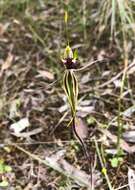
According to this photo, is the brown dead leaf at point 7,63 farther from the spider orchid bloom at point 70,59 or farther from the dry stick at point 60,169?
the spider orchid bloom at point 70,59

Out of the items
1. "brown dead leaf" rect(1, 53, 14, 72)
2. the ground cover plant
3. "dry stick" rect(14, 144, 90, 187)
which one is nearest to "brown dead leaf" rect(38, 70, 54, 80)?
the ground cover plant

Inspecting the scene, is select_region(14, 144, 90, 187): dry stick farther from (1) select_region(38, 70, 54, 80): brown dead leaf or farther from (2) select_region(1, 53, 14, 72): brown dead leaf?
(2) select_region(1, 53, 14, 72): brown dead leaf

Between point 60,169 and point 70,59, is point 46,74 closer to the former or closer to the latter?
point 60,169

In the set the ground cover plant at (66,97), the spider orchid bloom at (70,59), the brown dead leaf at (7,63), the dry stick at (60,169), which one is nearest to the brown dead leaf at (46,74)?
the ground cover plant at (66,97)

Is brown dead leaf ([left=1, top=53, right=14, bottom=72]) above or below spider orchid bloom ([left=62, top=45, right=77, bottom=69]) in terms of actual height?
above

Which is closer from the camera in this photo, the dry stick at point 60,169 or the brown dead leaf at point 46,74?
the dry stick at point 60,169

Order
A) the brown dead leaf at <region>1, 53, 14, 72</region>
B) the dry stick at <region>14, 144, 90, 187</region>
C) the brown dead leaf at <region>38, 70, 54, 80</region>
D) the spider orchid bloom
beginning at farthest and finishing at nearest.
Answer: the brown dead leaf at <region>1, 53, 14, 72</region>, the brown dead leaf at <region>38, 70, 54, 80</region>, the dry stick at <region>14, 144, 90, 187</region>, the spider orchid bloom

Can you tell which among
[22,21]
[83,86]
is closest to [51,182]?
[83,86]

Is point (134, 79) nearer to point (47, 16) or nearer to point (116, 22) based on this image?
point (116, 22)
